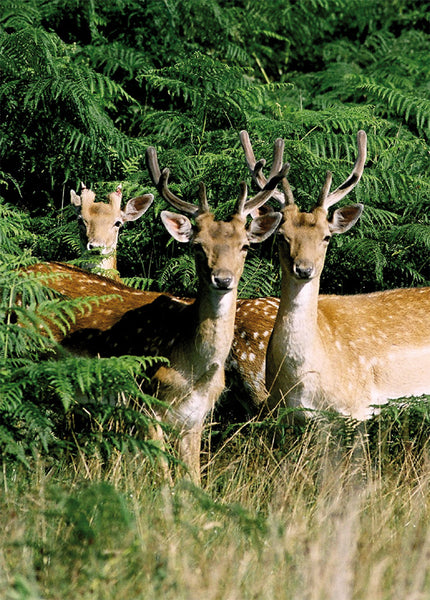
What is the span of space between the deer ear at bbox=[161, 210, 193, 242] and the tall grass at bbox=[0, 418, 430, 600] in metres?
1.27

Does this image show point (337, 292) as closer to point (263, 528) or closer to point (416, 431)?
point (416, 431)

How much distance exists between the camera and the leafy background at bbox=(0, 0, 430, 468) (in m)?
6.44

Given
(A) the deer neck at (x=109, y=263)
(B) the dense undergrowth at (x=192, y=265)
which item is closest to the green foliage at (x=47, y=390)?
(B) the dense undergrowth at (x=192, y=265)

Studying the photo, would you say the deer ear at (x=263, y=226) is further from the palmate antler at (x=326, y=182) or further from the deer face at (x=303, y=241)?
the palmate antler at (x=326, y=182)

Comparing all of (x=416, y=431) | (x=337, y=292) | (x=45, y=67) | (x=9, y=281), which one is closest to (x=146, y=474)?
(x=9, y=281)

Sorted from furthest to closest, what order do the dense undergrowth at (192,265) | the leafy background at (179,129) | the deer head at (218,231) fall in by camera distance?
the leafy background at (179,129) < the deer head at (218,231) < the dense undergrowth at (192,265)

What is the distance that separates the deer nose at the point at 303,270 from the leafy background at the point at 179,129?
1.26 m

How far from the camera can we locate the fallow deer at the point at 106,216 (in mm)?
6852

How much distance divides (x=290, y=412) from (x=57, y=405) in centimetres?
121

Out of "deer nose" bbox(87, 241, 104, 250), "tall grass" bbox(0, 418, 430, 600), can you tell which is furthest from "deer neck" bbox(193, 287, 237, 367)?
"deer nose" bbox(87, 241, 104, 250)

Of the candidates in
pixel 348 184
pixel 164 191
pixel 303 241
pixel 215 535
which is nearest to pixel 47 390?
pixel 215 535

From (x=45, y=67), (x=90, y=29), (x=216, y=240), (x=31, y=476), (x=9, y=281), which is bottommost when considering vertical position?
(x=31, y=476)

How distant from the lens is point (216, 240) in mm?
4887

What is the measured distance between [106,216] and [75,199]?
0.25 m
